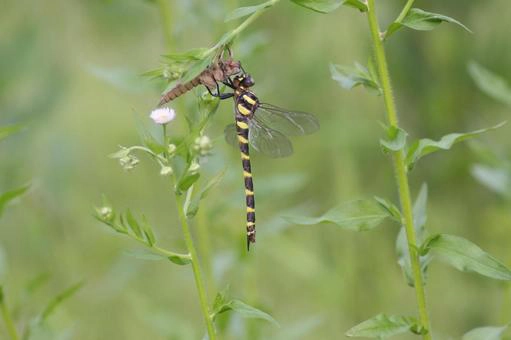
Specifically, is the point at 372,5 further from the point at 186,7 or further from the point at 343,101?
the point at 343,101

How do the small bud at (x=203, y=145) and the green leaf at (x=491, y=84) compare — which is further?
the green leaf at (x=491, y=84)

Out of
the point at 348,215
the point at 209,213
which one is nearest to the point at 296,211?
the point at 209,213

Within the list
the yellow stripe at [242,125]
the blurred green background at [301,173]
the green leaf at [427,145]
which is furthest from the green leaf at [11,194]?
the blurred green background at [301,173]

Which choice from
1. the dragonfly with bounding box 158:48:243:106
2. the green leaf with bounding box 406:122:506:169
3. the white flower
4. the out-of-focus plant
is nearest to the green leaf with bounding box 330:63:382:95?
the out-of-focus plant

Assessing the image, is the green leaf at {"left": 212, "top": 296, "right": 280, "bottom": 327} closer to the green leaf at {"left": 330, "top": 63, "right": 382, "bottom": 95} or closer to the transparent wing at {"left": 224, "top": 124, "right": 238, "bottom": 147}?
the green leaf at {"left": 330, "top": 63, "right": 382, "bottom": 95}

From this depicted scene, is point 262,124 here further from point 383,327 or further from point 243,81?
point 383,327

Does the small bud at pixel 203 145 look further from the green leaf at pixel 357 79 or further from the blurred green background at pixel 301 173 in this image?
the blurred green background at pixel 301 173
